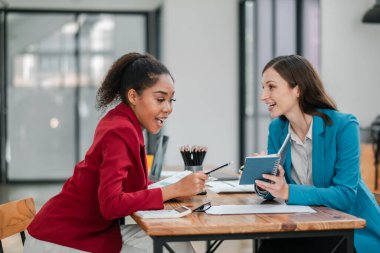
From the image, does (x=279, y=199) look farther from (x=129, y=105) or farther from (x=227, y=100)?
(x=227, y=100)

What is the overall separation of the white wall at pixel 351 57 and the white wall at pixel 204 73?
183 centimetres

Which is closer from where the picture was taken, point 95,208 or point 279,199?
point 95,208

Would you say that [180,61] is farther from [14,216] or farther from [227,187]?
[14,216]

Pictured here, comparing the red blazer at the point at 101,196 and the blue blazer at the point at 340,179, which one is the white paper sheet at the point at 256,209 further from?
the red blazer at the point at 101,196

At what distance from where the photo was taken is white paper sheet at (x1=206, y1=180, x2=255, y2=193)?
2.24 metres

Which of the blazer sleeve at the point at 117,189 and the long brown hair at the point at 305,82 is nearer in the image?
the blazer sleeve at the point at 117,189

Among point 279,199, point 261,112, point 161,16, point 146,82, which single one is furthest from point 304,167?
point 161,16

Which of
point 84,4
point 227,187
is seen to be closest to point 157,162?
point 227,187

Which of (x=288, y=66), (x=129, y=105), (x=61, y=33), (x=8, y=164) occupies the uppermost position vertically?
(x=61, y=33)

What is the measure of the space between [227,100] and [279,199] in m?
5.71

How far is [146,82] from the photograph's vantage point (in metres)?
1.90

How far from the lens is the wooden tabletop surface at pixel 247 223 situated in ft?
4.77

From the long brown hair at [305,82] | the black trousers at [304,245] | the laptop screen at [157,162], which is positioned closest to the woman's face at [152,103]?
the long brown hair at [305,82]

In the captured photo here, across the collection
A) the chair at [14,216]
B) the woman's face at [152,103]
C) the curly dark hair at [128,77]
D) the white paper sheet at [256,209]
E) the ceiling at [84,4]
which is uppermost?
the ceiling at [84,4]
